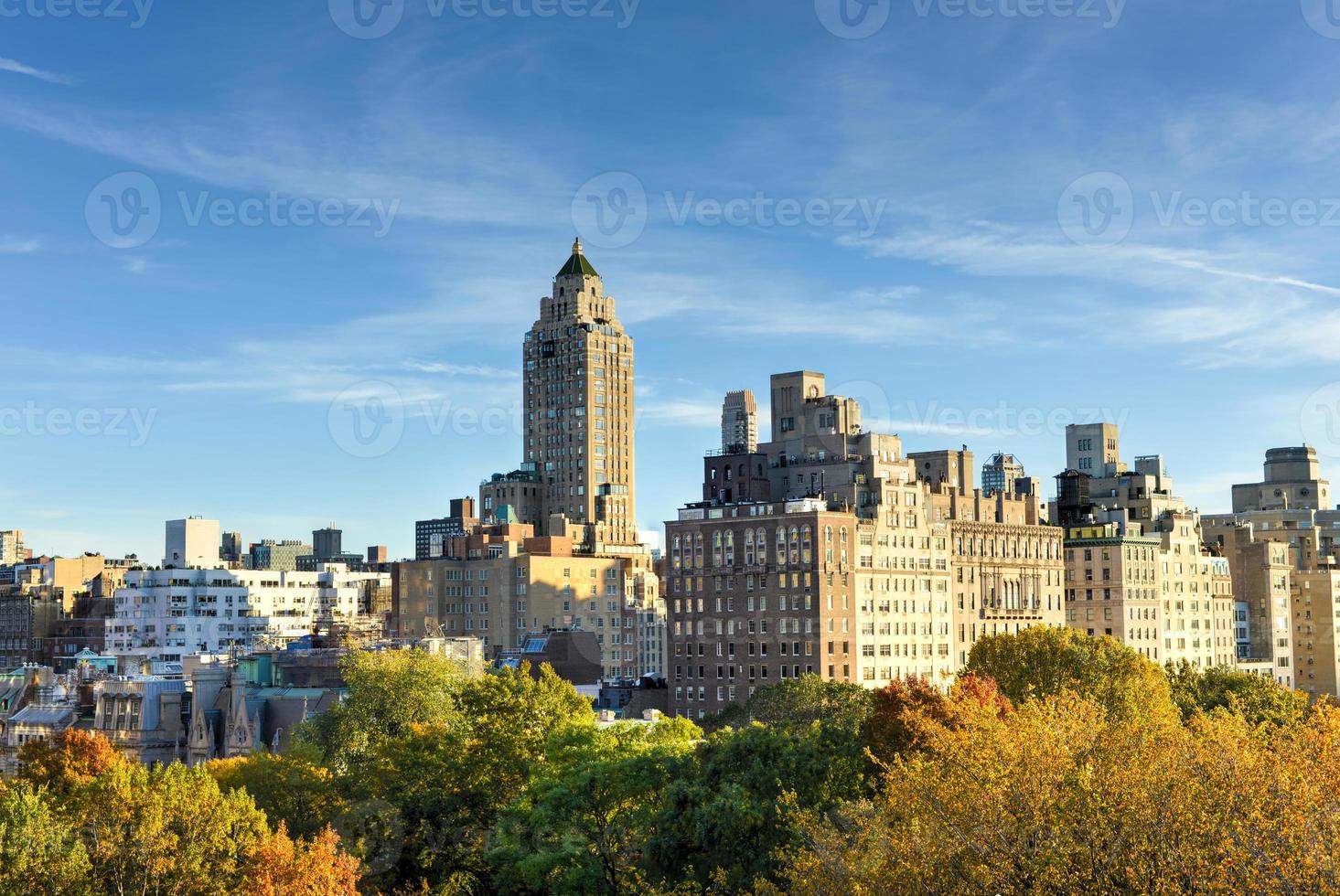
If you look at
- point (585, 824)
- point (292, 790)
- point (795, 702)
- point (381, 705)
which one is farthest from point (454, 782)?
point (795, 702)

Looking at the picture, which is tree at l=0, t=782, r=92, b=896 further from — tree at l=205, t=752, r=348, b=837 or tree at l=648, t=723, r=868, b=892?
tree at l=648, t=723, r=868, b=892

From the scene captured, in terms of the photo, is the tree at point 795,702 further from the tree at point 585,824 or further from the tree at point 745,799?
the tree at point 585,824

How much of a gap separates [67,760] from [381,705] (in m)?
23.1

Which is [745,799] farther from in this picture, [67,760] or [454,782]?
[67,760]

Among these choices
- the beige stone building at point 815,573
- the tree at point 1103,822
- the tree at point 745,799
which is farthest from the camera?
the beige stone building at point 815,573

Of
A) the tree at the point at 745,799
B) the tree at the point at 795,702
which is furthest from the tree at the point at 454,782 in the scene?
the tree at the point at 795,702

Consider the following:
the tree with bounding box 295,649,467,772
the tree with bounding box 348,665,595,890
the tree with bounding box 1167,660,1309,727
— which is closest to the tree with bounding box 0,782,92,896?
the tree with bounding box 348,665,595,890

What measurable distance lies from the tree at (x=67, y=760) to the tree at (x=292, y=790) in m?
6.90

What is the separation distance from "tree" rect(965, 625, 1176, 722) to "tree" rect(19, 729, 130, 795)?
6657 centimetres

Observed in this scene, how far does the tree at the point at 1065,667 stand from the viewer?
13325 centimetres

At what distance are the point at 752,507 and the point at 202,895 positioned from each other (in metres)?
114

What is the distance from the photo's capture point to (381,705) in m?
122

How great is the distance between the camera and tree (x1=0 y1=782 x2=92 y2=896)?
237ft

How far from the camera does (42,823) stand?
246 ft
